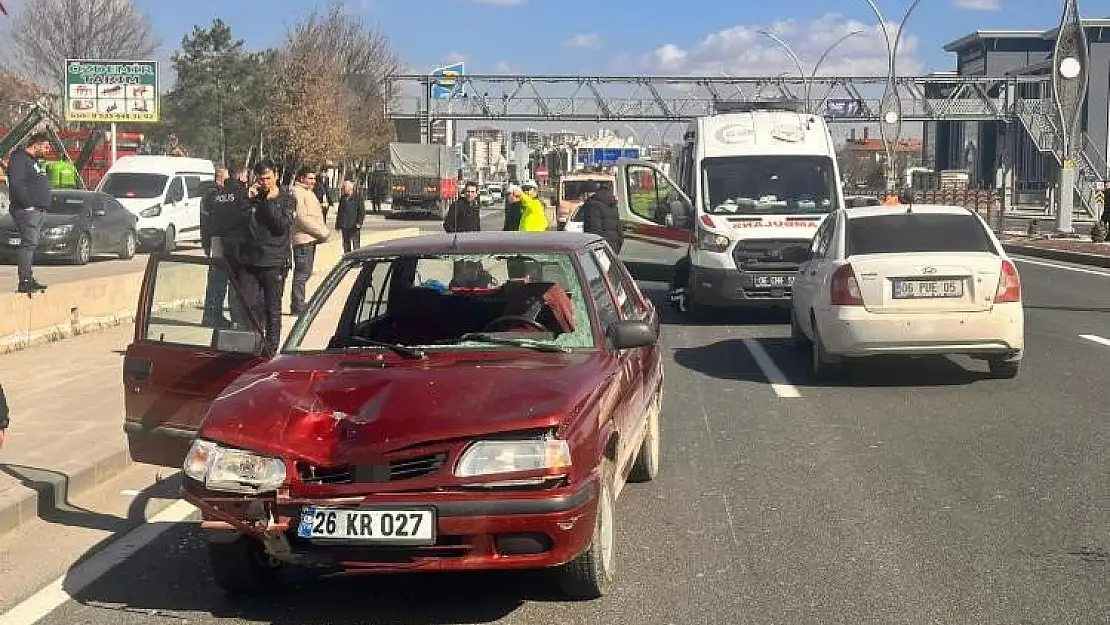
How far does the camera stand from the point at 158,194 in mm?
28859

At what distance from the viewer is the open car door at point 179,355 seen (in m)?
6.28

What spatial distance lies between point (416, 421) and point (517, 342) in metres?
1.18

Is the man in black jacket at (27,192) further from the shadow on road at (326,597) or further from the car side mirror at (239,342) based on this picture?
the shadow on road at (326,597)

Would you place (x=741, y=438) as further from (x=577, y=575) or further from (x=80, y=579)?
(x=80, y=579)

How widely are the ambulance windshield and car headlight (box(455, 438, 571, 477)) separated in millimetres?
12316

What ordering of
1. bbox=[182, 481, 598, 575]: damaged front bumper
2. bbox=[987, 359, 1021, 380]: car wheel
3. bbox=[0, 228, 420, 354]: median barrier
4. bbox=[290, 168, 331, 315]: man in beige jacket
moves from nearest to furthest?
bbox=[182, 481, 598, 575]: damaged front bumper
bbox=[987, 359, 1021, 380]: car wheel
bbox=[0, 228, 420, 354]: median barrier
bbox=[290, 168, 331, 315]: man in beige jacket

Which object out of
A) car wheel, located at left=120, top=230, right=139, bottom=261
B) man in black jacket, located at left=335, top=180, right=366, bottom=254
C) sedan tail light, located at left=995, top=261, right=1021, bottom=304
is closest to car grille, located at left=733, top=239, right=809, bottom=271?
sedan tail light, located at left=995, top=261, right=1021, bottom=304

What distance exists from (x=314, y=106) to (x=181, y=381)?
52764 mm

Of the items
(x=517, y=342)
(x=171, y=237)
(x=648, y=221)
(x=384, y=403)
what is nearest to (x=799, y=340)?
(x=648, y=221)

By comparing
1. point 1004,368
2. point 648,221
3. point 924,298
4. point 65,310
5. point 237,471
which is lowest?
point 1004,368

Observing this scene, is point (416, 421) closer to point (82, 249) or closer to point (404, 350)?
point (404, 350)

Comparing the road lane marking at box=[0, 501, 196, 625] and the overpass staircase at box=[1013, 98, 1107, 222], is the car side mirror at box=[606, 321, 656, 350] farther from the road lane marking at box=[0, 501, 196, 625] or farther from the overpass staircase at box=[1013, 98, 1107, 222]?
the overpass staircase at box=[1013, 98, 1107, 222]

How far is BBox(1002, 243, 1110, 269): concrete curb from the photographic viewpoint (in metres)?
28.1

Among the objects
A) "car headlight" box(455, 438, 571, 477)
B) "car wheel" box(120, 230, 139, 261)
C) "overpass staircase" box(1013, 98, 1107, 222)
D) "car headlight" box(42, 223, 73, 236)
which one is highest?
"overpass staircase" box(1013, 98, 1107, 222)
